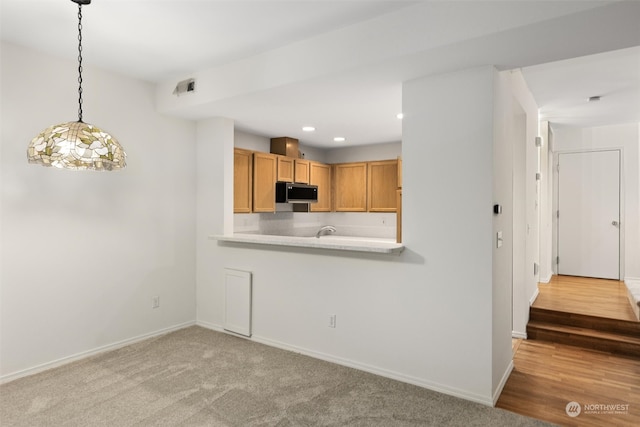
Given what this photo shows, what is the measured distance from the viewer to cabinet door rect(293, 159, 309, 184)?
18.8 ft

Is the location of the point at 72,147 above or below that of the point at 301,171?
below

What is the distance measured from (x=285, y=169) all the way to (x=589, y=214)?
508cm

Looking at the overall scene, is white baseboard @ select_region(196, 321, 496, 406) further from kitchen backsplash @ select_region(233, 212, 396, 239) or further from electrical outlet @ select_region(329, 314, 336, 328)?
kitchen backsplash @ select_region(233, 212, 396, 239)

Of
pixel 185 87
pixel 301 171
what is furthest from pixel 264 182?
pixel 185 87

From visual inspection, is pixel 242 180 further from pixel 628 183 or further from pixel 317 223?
pixel 628 183

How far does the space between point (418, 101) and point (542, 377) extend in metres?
2.51

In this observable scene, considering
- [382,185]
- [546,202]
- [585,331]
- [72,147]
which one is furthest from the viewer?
[382,185]

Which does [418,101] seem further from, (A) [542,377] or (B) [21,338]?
(B) [21,338]

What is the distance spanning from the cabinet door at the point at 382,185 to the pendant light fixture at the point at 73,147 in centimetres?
439

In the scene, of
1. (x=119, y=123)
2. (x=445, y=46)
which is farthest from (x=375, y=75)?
(x=119, y=123)

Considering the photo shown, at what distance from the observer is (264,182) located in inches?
203

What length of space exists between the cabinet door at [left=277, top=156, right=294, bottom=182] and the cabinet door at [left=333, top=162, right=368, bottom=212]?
3.84ft

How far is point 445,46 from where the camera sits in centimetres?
234

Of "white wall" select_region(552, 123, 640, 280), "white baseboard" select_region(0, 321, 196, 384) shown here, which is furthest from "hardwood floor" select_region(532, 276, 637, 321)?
"white baseboard" select_region(0, 321, 196, 384)
